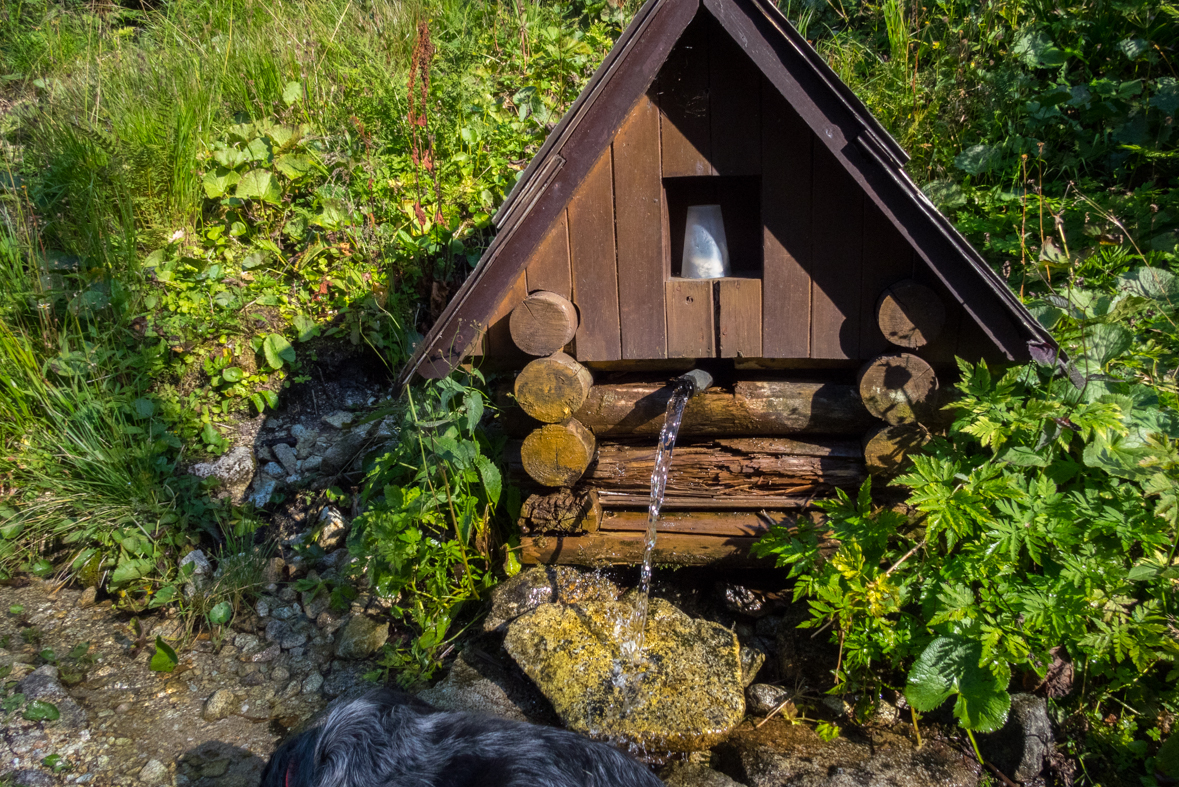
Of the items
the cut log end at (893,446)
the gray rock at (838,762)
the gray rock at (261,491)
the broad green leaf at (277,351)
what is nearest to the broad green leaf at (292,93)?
the broad green leaf at (277,351)

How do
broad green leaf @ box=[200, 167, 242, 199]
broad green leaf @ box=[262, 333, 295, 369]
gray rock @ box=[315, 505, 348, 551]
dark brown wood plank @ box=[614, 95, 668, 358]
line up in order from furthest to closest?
broad green leaf @ box=[200, 167, 242, 199], broad green leaf @ box=[262, 333, 295, 369], gray rock @ box=[315, 505, 348, 551], dark brown wood plank @ box=[614, 95, 668, 358]

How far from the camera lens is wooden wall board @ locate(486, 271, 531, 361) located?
3.32m

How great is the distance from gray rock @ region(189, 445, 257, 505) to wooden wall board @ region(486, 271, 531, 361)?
7.57ft

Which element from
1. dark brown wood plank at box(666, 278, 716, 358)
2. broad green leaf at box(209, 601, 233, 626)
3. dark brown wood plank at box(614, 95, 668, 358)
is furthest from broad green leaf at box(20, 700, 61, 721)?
dark brown wood plank at box(666, 278, 716, 358)

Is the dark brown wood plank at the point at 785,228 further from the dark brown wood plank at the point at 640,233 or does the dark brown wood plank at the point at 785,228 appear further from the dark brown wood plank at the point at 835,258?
the dark brown wood plank at the point at 640,233

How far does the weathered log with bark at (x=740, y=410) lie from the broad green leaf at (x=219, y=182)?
3.81 metres

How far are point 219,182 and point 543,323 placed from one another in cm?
373

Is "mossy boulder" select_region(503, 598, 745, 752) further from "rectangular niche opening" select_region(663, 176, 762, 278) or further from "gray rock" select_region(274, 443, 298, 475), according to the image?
"gray rock" select_region(274, 443, 298, 475)

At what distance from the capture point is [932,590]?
272 cm

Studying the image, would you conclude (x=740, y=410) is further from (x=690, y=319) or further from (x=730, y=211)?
(x=730, y=211)

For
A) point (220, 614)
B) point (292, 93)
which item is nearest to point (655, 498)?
point (220, 614)

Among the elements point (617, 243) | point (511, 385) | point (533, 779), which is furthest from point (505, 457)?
point (533, 779)

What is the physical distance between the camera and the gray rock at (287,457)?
4824 millimetres

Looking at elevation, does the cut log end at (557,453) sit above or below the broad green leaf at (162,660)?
above
